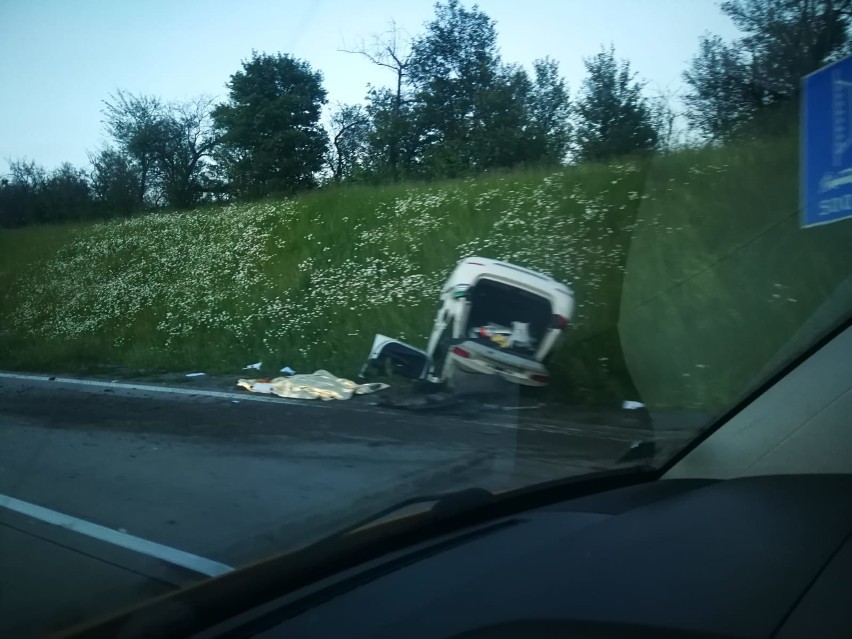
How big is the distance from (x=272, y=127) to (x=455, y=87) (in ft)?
12.8

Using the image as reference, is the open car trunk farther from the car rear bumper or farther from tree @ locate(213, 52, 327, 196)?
tree @ locate(213, 52, 327, 196)

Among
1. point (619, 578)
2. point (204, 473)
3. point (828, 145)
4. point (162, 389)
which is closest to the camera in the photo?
point (619, 578)

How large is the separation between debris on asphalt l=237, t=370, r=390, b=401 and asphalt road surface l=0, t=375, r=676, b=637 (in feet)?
2.02

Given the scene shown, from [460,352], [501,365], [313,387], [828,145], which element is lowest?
[313,387]

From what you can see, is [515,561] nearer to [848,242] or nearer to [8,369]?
[848,242]

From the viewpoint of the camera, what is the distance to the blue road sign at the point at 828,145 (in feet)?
19.6

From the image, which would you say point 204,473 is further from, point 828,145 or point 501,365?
point 828,145

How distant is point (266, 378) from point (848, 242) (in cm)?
827

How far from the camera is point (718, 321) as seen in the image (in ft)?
32.2

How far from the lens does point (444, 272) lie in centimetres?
1487

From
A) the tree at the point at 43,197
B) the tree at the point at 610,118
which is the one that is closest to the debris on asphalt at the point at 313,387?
the tree at the point at 610,118

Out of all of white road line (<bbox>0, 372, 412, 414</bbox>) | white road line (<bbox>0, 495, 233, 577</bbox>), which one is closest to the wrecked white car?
white road line (<bbox>0, 372, 412, 414</bbox>)

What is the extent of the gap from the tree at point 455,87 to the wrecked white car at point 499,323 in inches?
163

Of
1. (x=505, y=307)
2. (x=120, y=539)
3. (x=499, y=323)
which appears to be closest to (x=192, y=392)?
(x=499, y=323)
